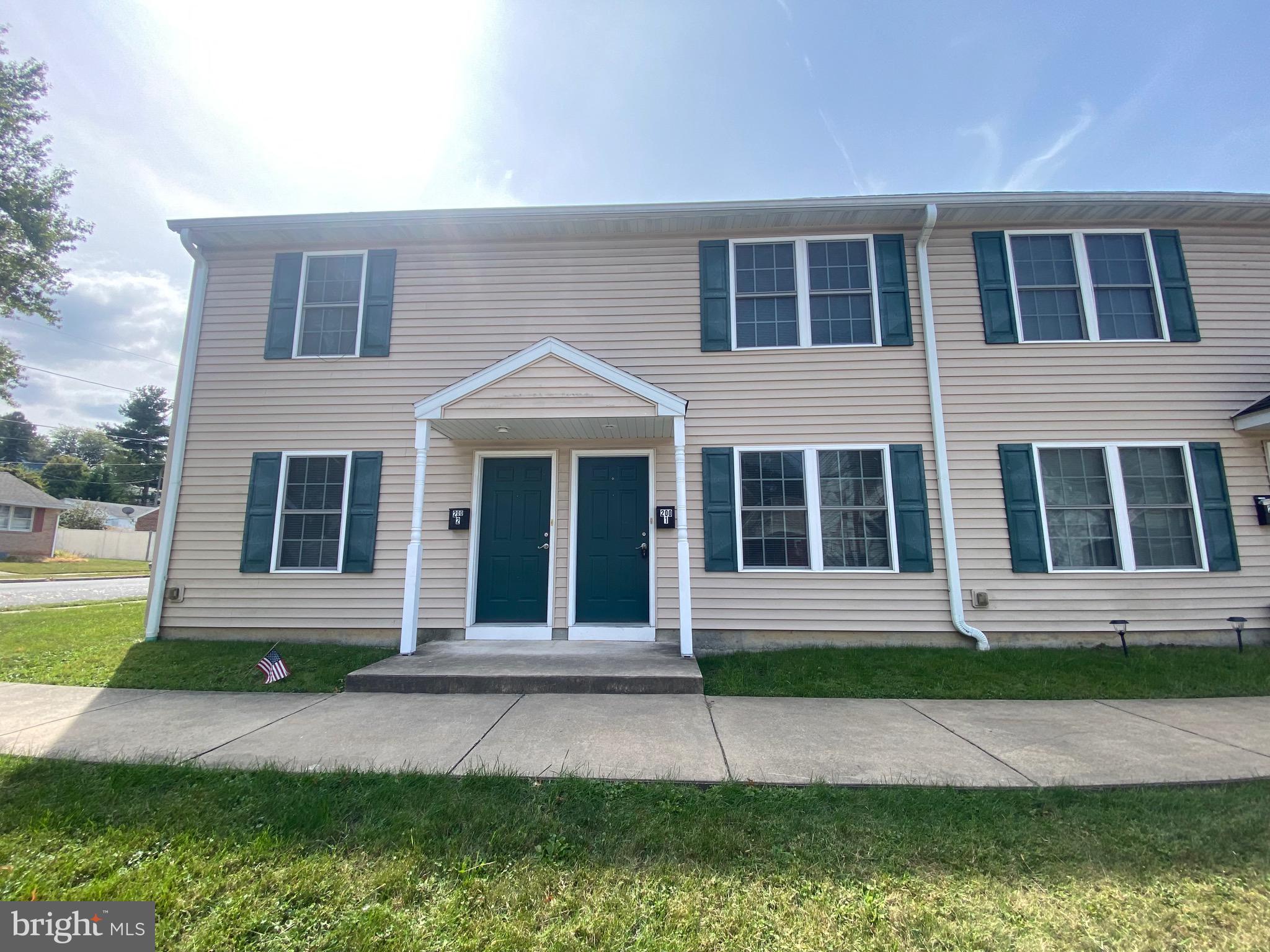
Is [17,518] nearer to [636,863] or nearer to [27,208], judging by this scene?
[27,208]

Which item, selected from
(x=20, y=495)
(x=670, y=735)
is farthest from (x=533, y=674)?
(x=20, y=495)

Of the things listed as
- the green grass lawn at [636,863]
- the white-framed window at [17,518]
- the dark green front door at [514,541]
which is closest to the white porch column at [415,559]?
the dark green front door at [514,541]

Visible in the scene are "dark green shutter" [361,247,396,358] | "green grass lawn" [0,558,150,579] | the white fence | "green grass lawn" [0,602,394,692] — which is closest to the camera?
"green grass lawn" [0,602,394,692]

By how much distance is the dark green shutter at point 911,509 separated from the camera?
19.8 ft

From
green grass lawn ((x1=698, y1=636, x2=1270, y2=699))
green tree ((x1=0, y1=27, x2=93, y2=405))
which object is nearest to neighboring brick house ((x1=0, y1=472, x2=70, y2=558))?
green tree ((x1=0, y1=27, x2=93, y2=405))

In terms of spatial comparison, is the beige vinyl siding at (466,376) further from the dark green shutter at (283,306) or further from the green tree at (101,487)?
the green tree at (101,487)

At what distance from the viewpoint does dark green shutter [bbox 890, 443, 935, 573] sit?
605cm

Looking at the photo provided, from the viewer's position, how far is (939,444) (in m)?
6.22

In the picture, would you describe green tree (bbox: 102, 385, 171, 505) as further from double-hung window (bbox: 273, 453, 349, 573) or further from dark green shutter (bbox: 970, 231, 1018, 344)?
dark green shutter (bbox: 970, 231, 1018, 344)

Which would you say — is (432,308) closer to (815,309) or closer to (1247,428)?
(815,309)

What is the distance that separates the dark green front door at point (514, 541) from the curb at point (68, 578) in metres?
16.2

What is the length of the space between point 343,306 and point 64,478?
5479 cm

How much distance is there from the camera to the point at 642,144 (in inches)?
302

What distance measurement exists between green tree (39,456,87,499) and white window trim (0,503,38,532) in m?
22.1
